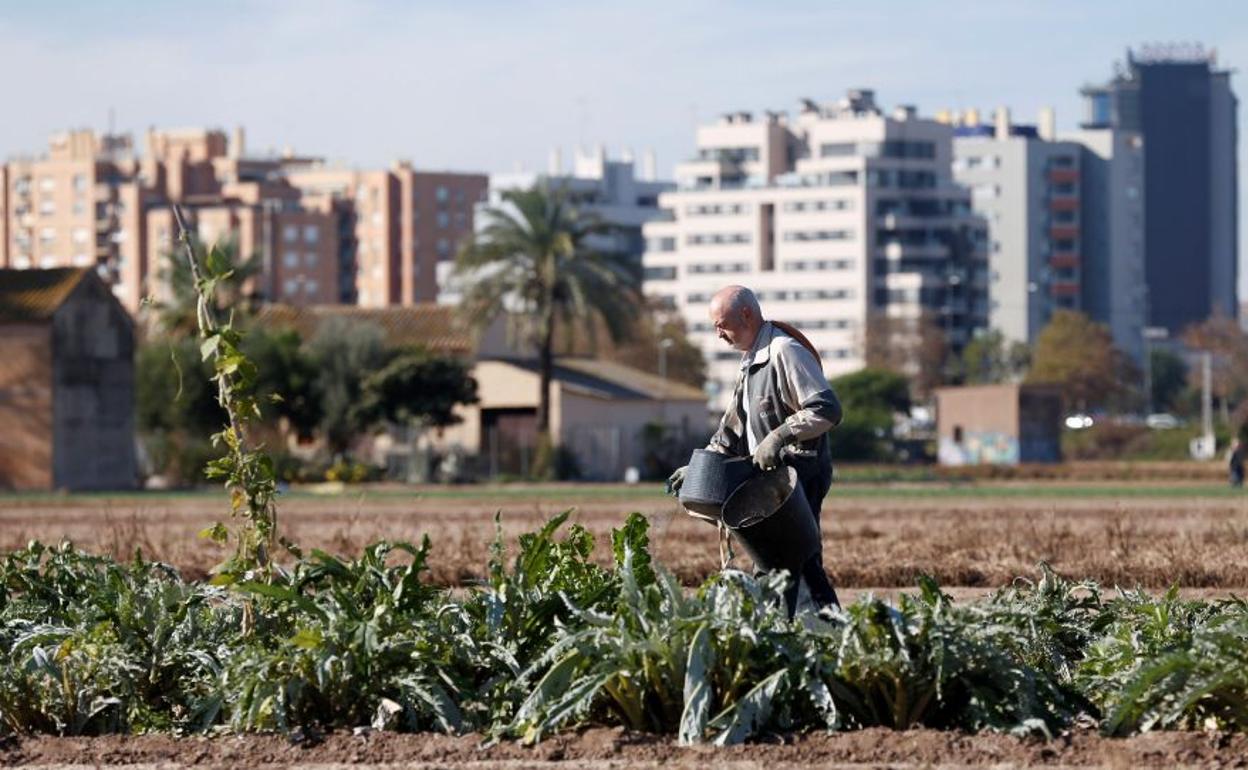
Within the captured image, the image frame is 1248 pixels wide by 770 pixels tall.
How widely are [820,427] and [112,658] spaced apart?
3039mm

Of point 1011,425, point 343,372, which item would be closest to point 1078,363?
point 1011,425

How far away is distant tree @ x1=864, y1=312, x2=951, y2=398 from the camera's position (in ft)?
494

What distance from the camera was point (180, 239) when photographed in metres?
10.5

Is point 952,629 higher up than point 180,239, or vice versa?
point 180,239

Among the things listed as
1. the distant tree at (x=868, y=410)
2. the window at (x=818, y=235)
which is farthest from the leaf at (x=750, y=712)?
the window at (x=818, y=235)

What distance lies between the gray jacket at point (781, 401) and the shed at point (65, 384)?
50.6 m

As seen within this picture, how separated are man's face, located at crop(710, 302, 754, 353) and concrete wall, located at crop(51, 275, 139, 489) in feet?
168

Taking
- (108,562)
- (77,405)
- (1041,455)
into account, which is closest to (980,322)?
(1041,455)

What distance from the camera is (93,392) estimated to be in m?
61.9

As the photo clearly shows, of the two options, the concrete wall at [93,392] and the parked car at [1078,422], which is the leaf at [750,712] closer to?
the concrete wall at [93,392]

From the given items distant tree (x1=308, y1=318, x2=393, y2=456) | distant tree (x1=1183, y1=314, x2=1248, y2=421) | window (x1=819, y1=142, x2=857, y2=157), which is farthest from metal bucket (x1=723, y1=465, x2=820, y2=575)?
window (x1=819, y1=142, x2=857, y2=157)

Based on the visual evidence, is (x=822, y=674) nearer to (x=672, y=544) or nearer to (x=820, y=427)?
(x=820, y=427)

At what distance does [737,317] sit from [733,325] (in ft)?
0.13

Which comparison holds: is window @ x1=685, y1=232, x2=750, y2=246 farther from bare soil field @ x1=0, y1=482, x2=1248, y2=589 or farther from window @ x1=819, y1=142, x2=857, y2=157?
bare soil field @ x1=0, y1=482, x2=1248, y2=589
